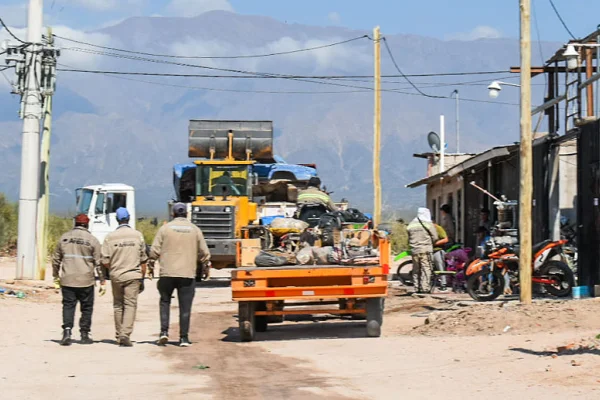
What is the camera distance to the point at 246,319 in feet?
53.5

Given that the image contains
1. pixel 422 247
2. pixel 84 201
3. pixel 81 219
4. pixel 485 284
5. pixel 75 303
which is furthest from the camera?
pixel 84 201

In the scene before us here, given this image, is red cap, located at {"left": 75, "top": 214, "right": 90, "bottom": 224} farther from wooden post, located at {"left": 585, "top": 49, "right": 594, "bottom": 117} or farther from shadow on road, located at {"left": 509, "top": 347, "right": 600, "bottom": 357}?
wooden post, located at {"left": 585, "top": 49, "right": 594, "bottom": 117}

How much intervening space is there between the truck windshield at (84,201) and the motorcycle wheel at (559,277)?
18.5 meters

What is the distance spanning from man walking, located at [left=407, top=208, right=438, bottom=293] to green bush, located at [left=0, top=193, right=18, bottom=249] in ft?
76.8

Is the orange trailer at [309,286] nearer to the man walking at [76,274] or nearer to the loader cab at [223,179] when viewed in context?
the man walking at [76,274]

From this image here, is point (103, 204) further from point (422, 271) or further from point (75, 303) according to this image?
point (75, 303)

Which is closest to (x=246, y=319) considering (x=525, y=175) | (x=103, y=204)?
(x=525, y=175)

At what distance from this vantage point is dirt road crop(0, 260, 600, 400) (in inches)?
449

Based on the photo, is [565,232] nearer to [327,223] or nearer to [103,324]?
[327,223]

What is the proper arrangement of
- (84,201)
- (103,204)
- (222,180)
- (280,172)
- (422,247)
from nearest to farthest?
(422,247)
(222,180)
(280,172)
(103,204)
(84,201)

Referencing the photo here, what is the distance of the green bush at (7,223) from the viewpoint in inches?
1737

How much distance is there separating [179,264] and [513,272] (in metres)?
8.05

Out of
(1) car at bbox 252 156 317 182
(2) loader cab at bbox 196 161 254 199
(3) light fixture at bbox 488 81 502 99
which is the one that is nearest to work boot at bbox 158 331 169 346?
(3) light fixture at bbox 488 81 502 99

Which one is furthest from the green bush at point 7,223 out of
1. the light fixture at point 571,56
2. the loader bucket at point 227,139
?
Result: the light fixture at point 571,56
